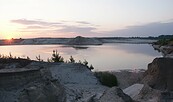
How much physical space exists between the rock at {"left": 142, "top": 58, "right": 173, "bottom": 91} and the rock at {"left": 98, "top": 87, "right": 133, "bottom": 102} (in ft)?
10.5

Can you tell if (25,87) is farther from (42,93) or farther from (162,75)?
(162,75)

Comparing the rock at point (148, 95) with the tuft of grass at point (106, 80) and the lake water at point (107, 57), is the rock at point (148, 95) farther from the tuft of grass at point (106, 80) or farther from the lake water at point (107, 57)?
the lake water at point (107, 57)

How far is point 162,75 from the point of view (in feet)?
49.0

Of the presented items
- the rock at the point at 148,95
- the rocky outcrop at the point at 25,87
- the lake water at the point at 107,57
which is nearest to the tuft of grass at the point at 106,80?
the rock at the point at 148,95

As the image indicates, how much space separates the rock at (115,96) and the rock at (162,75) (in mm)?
3192

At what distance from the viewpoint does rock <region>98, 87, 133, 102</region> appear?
11.5m

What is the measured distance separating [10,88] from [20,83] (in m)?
0.26

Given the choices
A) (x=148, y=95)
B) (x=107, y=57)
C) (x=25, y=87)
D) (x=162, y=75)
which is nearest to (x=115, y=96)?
(x=148, y=95)

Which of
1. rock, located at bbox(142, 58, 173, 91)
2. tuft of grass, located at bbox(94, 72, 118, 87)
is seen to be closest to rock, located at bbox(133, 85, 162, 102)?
rock, located at bbox(142, 58, 173, 91)

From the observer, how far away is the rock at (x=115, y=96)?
11.5m

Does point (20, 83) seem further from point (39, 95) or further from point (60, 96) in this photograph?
point (60, 96)

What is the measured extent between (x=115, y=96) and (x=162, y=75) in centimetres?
405

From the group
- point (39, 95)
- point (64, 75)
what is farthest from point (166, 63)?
point (39, 95)

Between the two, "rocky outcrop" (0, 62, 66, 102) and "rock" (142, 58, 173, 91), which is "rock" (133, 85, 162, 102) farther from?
"rocky outcrop" (0, 62, 66, 102)
